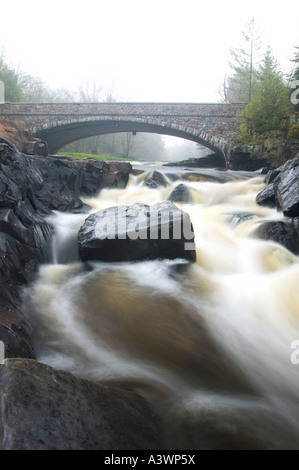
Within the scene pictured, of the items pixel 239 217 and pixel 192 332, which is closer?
pixel 192 332

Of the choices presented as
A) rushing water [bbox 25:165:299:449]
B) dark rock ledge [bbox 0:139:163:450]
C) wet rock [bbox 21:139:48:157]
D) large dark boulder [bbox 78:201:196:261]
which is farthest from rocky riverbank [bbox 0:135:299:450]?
wet rock [bbox 21:139:48:157]

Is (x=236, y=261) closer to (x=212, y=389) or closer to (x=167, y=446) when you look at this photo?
(x=212, y=389)

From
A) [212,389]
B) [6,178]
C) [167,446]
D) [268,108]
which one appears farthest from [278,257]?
[268,108]

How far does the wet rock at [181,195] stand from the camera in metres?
8.14

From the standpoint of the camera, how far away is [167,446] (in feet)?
5.34

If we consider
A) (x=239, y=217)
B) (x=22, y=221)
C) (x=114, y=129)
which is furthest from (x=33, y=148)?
(x=114, y=129)

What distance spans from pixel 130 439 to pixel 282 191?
5971mm

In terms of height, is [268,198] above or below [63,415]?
above

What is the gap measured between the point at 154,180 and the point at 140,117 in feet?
39.8

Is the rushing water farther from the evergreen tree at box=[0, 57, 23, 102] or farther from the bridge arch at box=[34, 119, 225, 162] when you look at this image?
the evergreen tree at box=[0, 57, 23, 102]

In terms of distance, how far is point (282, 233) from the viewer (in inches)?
207

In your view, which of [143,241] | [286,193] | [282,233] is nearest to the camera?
[143,241]

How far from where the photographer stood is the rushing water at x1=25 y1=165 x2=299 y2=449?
2.00 metres

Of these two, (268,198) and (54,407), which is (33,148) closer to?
(268,198)
